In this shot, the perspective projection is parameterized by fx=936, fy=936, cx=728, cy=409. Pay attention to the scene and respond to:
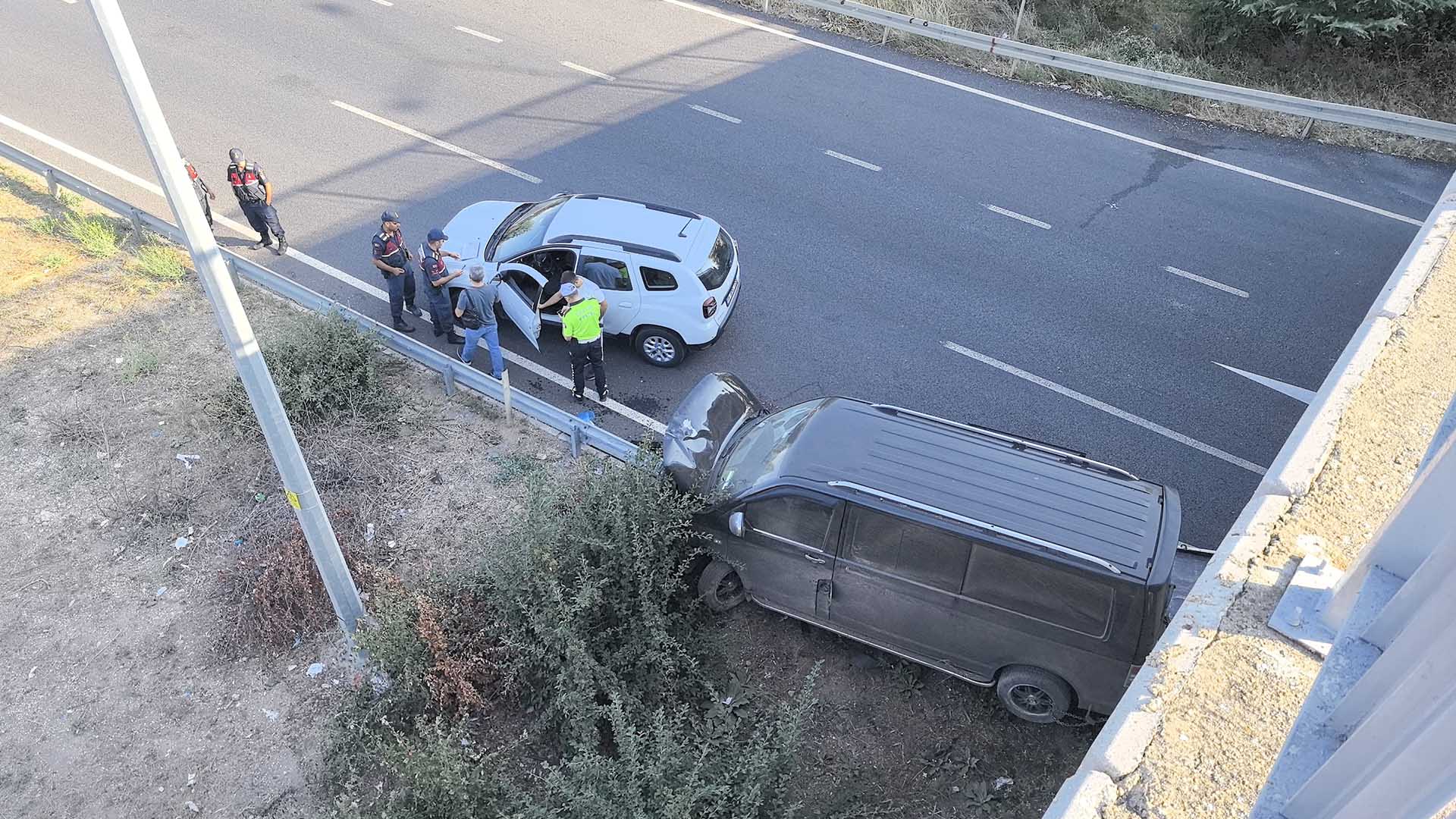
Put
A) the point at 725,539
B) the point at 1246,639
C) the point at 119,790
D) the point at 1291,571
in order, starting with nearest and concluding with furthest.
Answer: the point at 1246,639 < the point at 1291,571 < the point at 119,790 < the point at 725,539

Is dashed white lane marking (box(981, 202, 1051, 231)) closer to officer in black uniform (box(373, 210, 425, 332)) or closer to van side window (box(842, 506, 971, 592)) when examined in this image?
van side window (box(842, 506, 971, 592))

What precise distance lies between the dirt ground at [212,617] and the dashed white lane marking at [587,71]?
25.5 ft

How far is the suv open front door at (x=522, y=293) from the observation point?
9836 millimetres

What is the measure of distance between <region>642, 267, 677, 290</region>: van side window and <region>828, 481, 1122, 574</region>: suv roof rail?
3599 mm

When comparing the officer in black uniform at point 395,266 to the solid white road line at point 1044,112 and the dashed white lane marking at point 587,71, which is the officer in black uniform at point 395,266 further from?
the solid white road line at point 1044,112

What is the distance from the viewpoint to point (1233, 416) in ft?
31.8

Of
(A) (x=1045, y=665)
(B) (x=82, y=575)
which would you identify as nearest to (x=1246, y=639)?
(A) (x=1045, y=665)

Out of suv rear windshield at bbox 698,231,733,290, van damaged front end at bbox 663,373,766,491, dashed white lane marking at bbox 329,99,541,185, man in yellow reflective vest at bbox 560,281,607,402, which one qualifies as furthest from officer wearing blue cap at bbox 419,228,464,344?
van damaged front end at bbox 663,373,766,491

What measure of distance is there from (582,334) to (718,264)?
1.74 metres

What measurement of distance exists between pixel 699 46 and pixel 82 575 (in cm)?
1298

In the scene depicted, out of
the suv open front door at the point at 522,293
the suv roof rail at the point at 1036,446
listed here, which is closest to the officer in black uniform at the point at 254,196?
the suv open front door at the point at 522,293

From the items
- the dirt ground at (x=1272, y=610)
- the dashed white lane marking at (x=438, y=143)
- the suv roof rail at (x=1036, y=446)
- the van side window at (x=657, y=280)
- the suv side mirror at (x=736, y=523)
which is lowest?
the dashed white lane marking at (x=438, y=143)

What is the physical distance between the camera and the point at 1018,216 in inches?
496

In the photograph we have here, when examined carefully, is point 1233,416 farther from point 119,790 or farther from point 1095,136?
point 119,790
